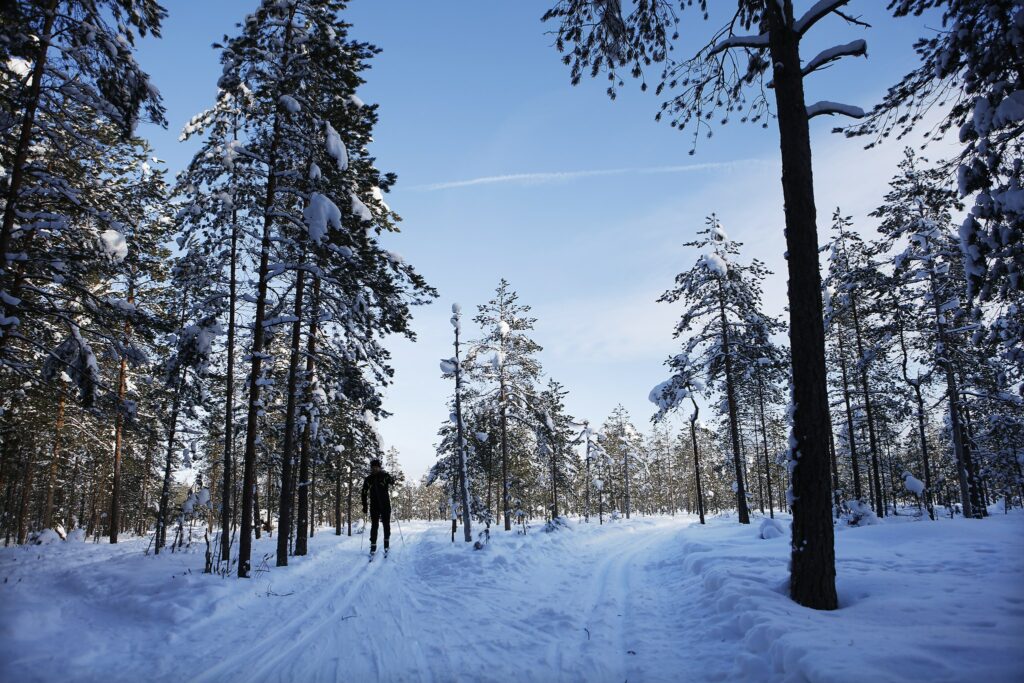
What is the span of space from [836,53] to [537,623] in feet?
27.1

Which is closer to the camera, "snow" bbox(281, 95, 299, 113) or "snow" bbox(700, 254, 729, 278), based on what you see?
"snow" bbox(281, 95, 299, 113)

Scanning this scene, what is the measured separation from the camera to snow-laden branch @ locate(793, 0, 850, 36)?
240 inches

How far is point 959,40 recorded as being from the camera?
6.57m

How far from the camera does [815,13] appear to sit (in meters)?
6.24

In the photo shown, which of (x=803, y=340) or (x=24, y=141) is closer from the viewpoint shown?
(x=803, y=340)

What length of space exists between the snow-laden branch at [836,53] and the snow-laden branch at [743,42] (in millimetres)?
781

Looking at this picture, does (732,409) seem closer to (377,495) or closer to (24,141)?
(377,495)

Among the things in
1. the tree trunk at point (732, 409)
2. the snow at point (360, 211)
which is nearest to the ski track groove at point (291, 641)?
the snow at point (360, 211)

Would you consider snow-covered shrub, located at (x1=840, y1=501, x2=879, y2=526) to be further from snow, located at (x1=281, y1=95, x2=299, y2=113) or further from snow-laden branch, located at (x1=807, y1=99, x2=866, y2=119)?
snow, located at (x1=281, y1=95, x2=299, y2=113)

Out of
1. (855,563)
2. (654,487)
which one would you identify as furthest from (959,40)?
(654,487)

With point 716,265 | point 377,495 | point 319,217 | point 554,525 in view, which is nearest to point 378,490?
point 377,495

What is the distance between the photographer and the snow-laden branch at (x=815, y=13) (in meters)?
6.10

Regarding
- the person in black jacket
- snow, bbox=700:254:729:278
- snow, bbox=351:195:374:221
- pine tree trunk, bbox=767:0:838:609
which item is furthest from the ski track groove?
snow, bbox=700:254:729:278

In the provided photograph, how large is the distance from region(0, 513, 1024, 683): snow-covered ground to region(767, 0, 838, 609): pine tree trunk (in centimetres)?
50
